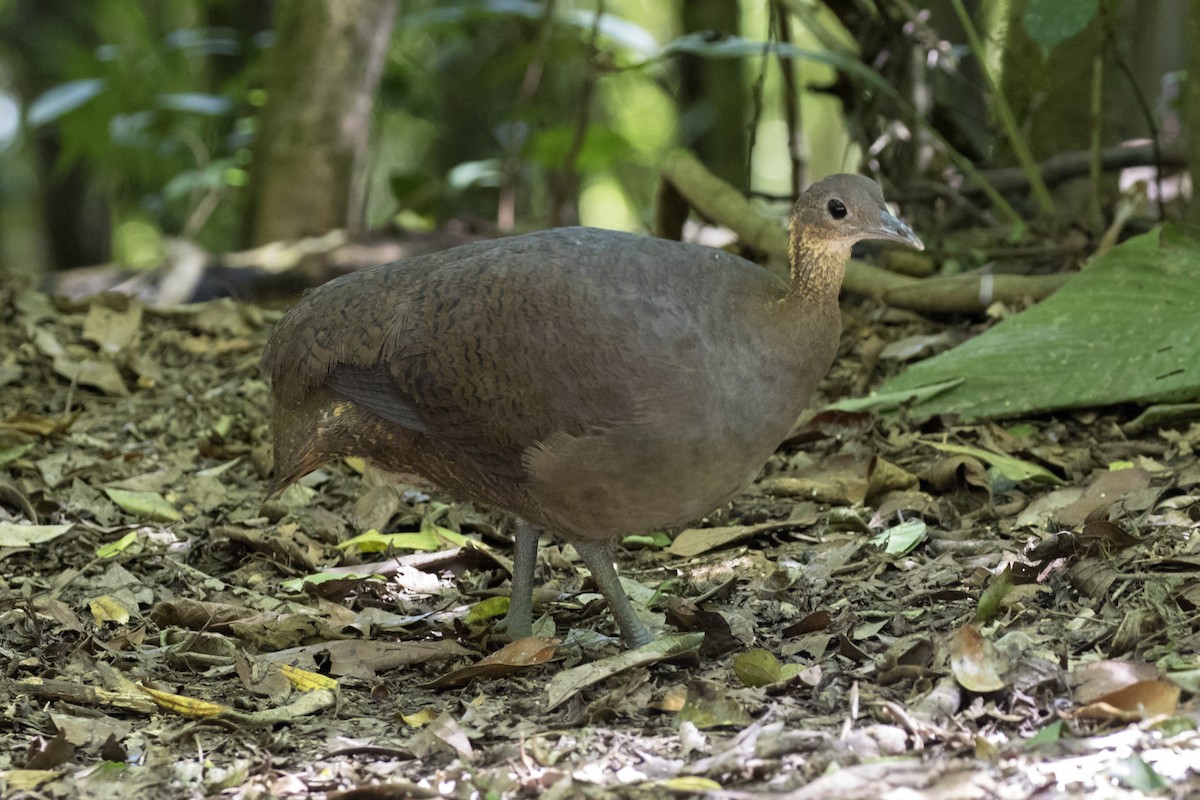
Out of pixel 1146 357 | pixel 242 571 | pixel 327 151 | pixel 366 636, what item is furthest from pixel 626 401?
pixel 327 151

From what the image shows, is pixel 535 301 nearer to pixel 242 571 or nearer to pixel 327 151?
pixel 242 571

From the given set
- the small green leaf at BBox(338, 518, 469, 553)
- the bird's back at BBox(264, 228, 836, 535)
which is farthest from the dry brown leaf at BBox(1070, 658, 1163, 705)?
the small green leaf at BBox(338, 518, 469, 553)

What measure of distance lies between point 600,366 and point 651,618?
869 mm

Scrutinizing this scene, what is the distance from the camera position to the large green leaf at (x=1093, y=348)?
445 centimetres

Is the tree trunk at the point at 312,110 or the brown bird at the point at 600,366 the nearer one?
the brown bird at the point at 600,366

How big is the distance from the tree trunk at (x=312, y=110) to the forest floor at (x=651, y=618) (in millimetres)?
1875

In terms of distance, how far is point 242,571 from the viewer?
14.1 feet

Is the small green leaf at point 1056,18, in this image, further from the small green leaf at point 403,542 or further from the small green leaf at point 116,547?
the small green leaf at point 116,547

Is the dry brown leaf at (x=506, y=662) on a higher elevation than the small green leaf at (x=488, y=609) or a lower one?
higher

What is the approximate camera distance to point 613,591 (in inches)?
141

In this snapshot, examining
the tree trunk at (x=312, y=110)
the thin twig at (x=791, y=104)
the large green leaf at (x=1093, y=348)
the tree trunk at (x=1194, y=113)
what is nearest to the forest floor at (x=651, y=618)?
the large green leaf at (x=1093, y=348)

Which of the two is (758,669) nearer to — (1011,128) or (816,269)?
(816,269)

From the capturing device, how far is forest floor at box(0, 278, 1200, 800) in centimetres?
273

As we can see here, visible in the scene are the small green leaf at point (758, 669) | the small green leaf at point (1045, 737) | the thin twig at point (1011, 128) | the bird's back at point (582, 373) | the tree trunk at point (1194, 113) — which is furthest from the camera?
the thin twig at point (1011, 128)
